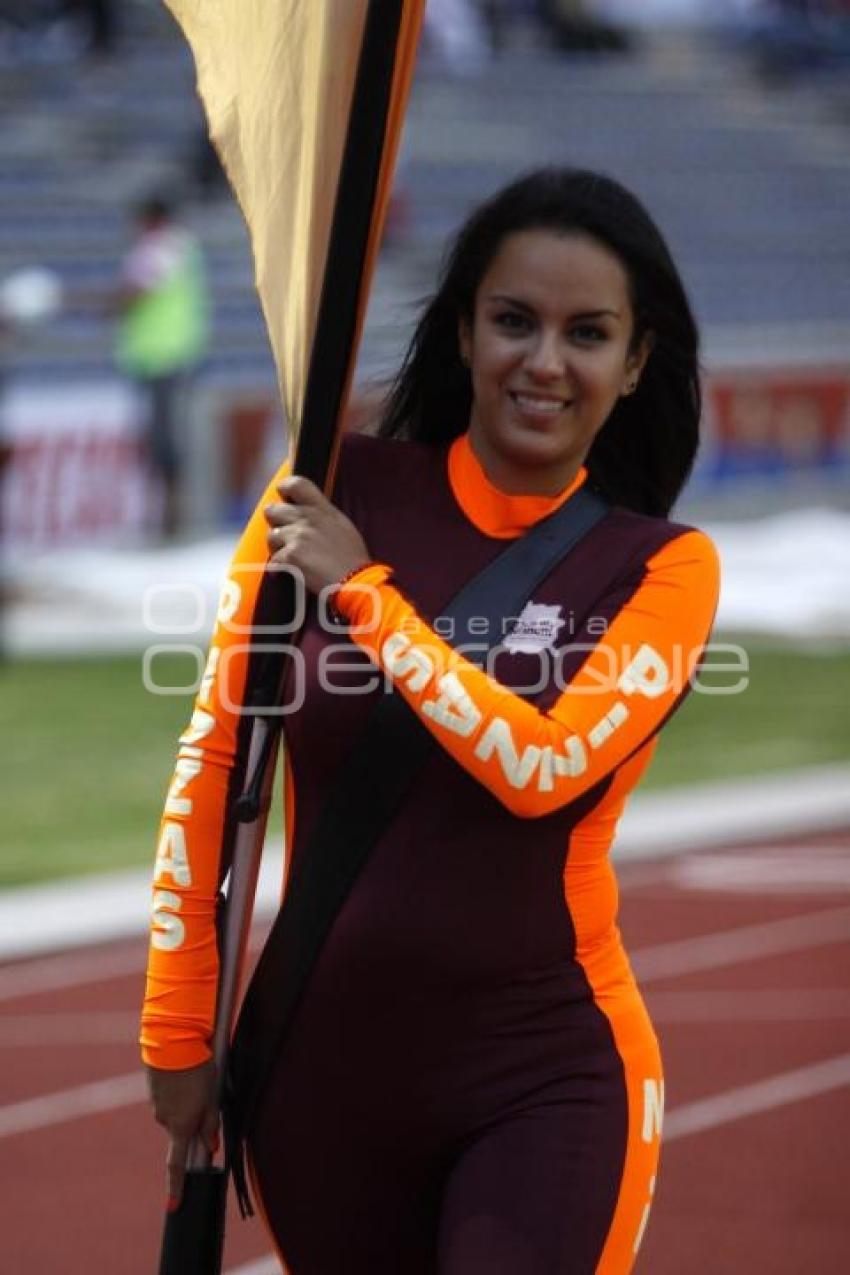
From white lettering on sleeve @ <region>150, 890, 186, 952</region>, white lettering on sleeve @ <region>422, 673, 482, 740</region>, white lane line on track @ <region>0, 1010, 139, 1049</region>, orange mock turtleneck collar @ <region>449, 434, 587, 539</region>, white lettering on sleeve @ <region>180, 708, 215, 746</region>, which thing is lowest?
white lane line on track @ <region>0, 1010, 139, 1049</region>

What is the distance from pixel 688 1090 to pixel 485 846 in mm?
3575

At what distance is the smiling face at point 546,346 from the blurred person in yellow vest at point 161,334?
467 inches

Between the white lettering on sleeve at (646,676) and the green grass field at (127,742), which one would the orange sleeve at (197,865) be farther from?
the green grass field at (127,742)

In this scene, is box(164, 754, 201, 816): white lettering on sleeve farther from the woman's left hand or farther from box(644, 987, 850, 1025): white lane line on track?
box(644, 987, 850, 1025): white lane line on track

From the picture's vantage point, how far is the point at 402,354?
3.11m

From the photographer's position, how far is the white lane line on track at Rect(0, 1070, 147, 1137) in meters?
5.72

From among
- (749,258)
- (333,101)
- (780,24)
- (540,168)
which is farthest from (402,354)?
(780,24)

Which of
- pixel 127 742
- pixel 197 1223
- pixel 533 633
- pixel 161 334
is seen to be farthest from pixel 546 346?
pixel 161 334

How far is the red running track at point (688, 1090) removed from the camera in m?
5.02

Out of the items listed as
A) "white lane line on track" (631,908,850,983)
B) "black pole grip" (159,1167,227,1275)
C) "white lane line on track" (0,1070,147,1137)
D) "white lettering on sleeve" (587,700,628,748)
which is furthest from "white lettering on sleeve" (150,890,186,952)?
"white lane line on track" (631,908,850,983)

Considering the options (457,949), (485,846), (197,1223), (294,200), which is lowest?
(197,1223)

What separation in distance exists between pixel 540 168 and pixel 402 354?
1.10 feet

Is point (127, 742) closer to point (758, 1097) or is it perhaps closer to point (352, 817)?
point (758, 1097)

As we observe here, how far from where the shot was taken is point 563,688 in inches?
105
